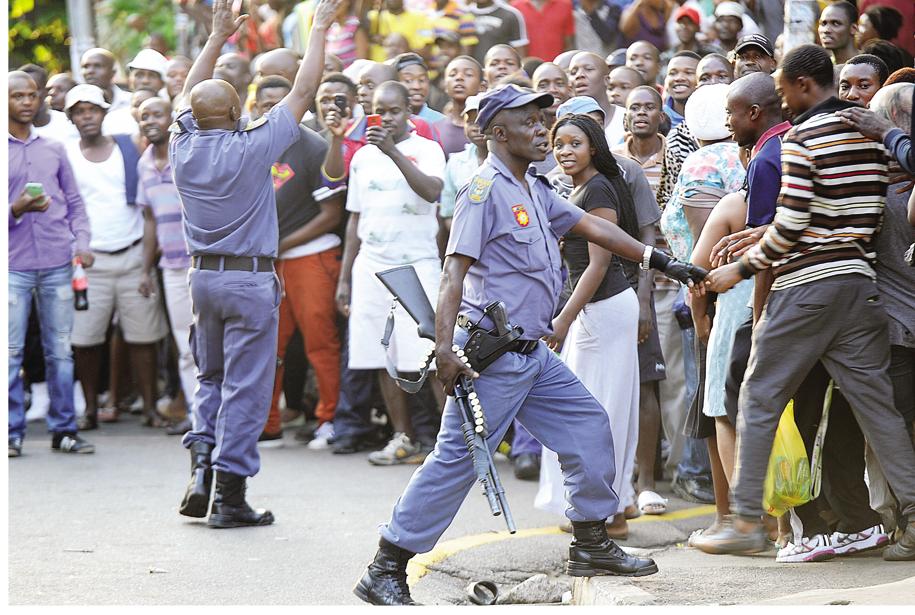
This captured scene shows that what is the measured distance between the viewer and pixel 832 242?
5699 mm

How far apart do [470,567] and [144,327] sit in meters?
5.40

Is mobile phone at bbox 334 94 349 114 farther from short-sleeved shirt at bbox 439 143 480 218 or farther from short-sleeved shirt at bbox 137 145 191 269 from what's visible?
short-sleeved shirt at bbox 137 145 191 269

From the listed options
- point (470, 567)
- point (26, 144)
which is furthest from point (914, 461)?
point (26, 144)

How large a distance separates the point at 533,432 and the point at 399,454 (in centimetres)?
360

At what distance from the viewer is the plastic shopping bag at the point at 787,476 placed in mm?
5969

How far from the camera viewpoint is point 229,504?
759 centimetres

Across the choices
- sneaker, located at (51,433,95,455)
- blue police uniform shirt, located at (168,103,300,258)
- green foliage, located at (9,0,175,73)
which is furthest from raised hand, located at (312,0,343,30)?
green foliage, located at (9,0,175,73)

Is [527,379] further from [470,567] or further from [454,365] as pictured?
[470,567]

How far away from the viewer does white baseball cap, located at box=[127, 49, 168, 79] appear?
39.5 ft

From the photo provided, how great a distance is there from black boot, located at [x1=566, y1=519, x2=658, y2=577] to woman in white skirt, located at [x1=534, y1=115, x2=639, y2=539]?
100 centimetres

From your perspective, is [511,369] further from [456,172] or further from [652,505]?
[456,172]

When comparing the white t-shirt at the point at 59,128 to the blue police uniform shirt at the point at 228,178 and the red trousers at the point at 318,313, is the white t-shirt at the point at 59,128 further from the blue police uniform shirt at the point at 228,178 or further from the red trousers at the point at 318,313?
the blue police uniform shirt at the point at 228,178

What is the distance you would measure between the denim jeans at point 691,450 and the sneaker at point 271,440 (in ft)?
11.0

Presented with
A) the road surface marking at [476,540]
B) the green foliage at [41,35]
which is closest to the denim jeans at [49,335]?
the road surface marking at [476,540]
